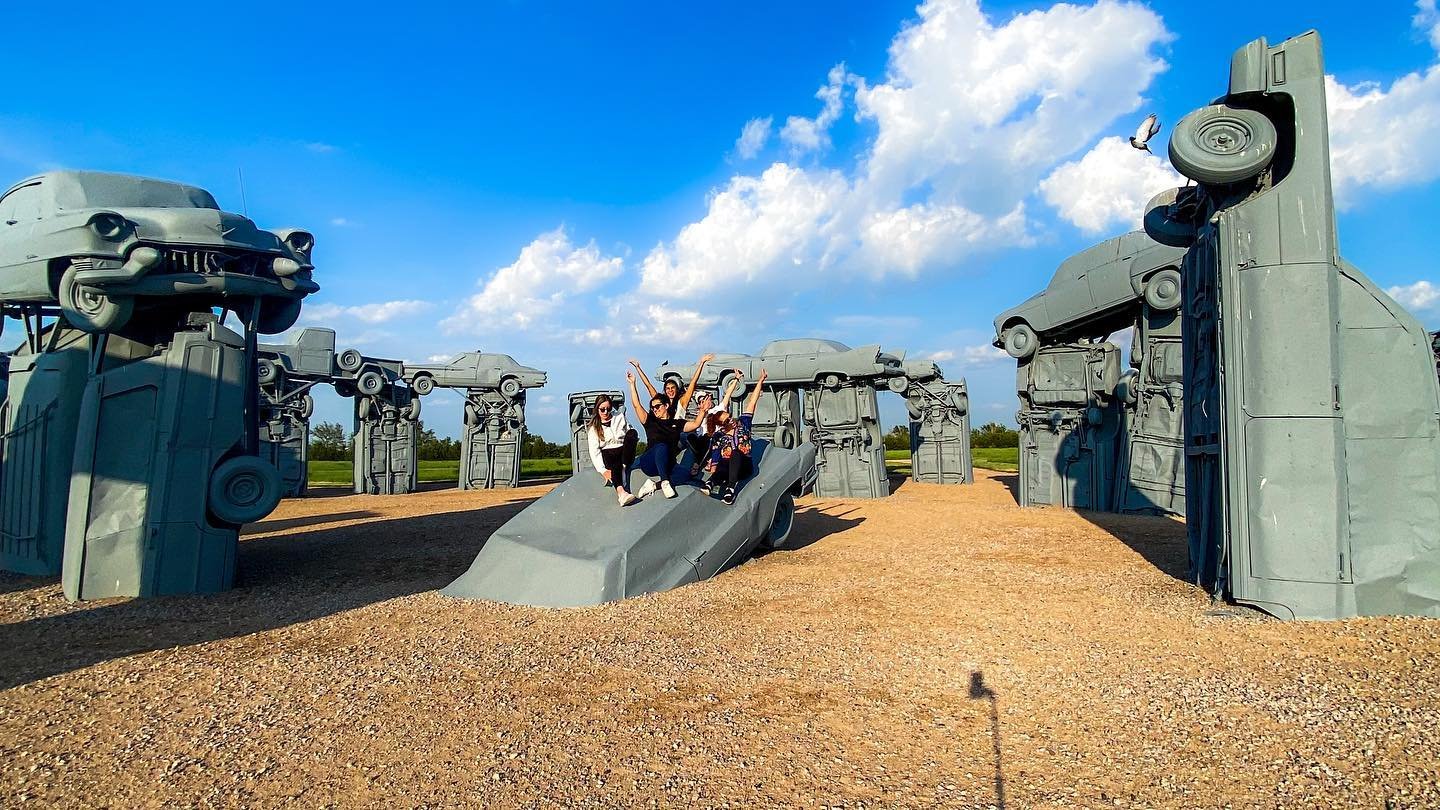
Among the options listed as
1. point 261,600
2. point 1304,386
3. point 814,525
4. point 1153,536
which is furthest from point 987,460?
point 261,600

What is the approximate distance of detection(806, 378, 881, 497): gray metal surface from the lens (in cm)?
2022

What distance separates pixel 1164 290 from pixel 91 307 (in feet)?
54.0

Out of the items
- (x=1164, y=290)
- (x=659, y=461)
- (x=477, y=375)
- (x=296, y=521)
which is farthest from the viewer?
(x=477, y=375)

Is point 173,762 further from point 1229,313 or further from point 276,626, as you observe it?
point 1229,313

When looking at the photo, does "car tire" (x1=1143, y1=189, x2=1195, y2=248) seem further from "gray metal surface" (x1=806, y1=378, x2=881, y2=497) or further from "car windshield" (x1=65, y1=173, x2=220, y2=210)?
"car windshield" (x1=65, y1=173, x2=220, y2=210)

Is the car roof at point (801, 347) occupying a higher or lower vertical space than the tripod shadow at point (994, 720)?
higher

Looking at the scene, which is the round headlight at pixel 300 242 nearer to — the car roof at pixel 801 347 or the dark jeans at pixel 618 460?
→ the dark jeans at pixel 618 460

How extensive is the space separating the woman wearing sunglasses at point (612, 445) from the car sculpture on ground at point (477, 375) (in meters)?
17.8

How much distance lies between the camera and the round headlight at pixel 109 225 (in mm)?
8148

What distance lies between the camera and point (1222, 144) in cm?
643

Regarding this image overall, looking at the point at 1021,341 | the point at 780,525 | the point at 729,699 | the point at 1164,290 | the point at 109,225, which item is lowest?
the point at 729,699

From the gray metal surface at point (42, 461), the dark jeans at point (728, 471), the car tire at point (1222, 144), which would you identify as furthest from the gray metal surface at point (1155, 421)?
the gray metal surface at point (42, 461)

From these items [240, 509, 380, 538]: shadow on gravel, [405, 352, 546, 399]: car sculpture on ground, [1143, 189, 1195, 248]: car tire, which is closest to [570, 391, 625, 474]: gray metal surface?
[405, 352, 546, 399]: car sculpture on ground

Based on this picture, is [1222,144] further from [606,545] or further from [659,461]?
[606,545]
